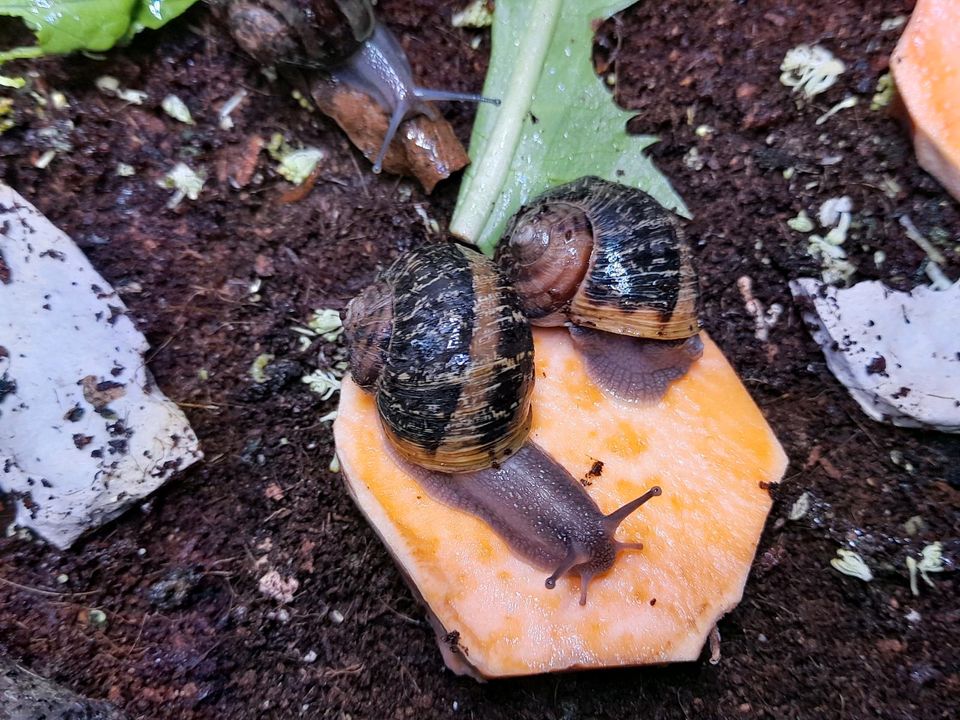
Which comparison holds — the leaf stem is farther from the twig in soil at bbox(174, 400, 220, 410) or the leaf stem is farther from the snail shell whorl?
the twig in soil at bbox(174, 400, 220, 410)

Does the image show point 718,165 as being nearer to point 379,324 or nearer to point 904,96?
point 904,96

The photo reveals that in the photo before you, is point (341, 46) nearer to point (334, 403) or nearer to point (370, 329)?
point (370, 329)

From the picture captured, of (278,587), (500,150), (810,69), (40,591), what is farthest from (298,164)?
(810,69)

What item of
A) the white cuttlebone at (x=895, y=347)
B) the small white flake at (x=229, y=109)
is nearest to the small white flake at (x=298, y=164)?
the small white flake at (x=229, y=109)

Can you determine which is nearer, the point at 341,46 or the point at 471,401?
the point at 471,401

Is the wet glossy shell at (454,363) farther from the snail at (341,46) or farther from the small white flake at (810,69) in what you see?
the small white flake at (810,69)

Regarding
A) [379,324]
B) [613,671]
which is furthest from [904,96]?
[613,671]
